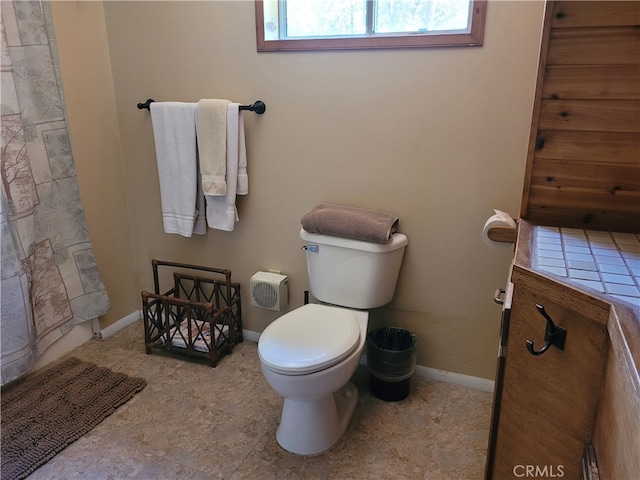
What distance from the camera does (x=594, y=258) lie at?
108 centimetres

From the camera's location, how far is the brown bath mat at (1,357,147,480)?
1.76 m

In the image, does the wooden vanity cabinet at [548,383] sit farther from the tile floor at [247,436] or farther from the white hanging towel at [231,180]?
the white hanging towel at [231,180]

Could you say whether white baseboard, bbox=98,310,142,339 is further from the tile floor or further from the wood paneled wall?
the wood paneled wall

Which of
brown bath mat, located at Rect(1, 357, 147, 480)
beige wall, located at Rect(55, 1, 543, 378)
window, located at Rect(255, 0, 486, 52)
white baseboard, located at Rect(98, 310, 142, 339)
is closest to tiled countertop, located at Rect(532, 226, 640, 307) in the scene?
beige wall, located at Rect(55, 1, 543, 378)

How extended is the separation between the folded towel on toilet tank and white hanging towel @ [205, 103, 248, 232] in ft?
1.33

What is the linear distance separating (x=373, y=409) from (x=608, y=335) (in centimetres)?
134

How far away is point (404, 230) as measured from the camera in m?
2.07

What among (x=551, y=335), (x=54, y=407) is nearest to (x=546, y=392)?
(x=551, y=335)

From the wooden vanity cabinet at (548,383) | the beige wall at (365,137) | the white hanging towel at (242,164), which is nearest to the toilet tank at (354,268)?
the beige wall at (365,137)

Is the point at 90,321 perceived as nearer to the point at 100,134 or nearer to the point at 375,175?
the point at 100,134

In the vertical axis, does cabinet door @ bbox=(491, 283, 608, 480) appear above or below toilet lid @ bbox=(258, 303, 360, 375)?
above

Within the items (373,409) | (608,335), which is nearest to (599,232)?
(608,335)

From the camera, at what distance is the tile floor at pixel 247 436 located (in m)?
1.70

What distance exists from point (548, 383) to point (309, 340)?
0.90m
